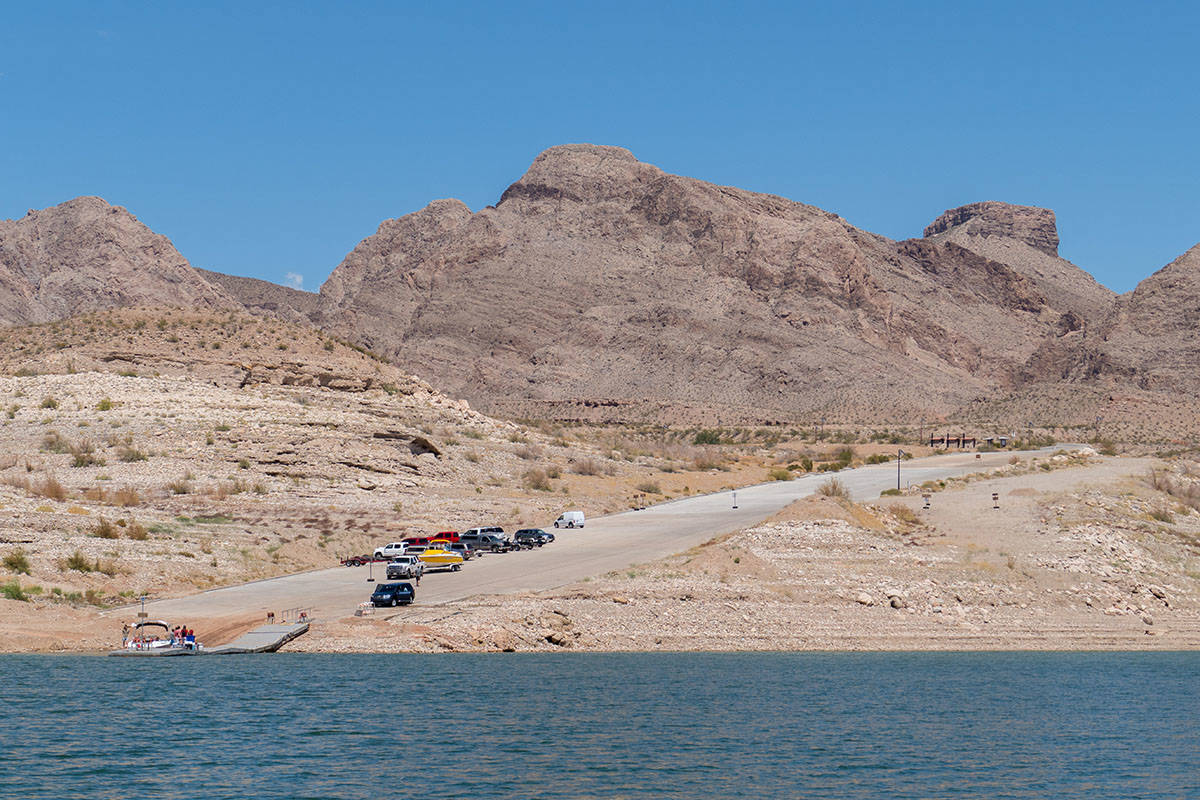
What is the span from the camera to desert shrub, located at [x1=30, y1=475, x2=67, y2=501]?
52.3m

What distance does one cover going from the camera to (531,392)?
176 meters

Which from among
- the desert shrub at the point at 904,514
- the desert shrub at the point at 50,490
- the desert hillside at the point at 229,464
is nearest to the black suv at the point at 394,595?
the desert hillside at the point at 229,464

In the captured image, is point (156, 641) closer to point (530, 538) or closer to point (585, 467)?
point (530, 538)

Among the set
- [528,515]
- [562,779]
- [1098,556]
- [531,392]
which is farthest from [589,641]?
[531,392]

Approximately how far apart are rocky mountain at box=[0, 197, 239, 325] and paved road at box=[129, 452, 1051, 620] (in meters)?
119

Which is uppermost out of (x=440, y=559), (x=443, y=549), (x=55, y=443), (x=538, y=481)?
(x=55, y=443)

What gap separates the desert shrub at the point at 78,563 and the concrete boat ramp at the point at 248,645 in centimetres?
745

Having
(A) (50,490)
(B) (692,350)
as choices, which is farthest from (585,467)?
(B) (692,350)

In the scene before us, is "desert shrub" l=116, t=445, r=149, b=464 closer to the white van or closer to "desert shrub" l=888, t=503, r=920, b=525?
the white van

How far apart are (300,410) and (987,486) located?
37133 mm

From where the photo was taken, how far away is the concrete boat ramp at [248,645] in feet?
118

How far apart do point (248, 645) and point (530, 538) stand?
1811cm

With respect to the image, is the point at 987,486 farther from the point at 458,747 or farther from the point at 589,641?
the point at 458,747

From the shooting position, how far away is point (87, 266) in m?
176
